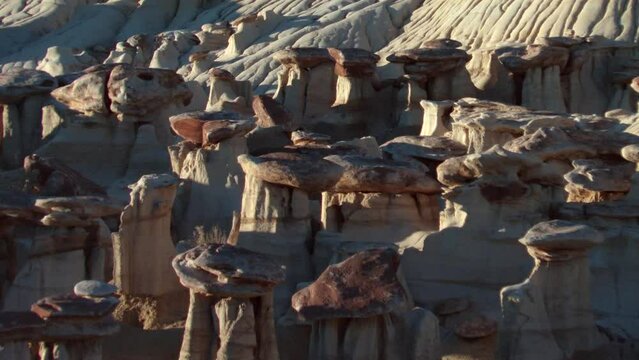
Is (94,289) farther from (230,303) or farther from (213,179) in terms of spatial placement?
(213,179)

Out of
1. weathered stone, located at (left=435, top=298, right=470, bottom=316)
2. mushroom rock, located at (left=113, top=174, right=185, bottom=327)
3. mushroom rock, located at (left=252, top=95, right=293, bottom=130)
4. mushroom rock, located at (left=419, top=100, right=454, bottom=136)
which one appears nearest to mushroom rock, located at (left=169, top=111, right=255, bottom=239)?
mushroom rock, located at (left=113, top=174, right=185, bottom=327)

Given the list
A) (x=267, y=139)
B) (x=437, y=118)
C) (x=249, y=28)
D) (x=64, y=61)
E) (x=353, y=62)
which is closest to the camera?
(x=267, y=139)

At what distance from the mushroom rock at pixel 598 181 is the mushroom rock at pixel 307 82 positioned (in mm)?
9370

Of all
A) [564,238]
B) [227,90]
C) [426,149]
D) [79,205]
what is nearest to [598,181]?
[426,149]

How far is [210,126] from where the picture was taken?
79.7 ft

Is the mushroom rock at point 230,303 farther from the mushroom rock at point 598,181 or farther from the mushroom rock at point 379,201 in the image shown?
the mushroom rock at point 598,181

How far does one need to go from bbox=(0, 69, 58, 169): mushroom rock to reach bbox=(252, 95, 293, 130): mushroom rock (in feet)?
10.6

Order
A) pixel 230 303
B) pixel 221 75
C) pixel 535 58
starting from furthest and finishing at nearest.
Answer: pixel 221 75 → pixel 535 58 → pixel 230 303

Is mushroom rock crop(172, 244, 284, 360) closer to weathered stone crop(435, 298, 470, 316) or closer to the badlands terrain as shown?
the badlands terrain

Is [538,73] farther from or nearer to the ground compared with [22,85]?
farther from the ground

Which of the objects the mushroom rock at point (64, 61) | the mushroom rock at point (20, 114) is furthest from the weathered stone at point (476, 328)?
the mushroom rock at point (64, 61)

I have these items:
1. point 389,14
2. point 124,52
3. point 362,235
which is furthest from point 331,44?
point 362,235

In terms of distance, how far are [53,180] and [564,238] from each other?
24.4 ft

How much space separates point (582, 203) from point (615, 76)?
9956 millimetres
